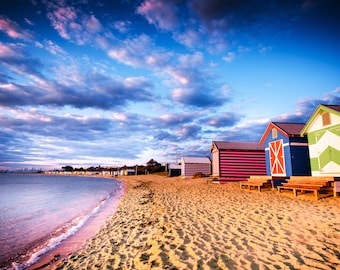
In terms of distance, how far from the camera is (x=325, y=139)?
11.9 metres

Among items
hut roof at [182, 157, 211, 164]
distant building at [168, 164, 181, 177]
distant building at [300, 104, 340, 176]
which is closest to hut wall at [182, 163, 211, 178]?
hut roof at [182, 157, 211, 164]

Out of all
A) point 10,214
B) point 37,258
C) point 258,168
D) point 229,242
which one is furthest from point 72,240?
point 258,168

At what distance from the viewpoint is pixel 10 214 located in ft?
44.5

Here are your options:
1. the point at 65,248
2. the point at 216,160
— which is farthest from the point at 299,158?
the point at 65,248

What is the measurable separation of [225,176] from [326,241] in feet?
57.5

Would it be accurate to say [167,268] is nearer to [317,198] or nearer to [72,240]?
[72,240]

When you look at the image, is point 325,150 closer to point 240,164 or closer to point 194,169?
point 240,164

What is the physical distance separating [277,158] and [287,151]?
1.47m

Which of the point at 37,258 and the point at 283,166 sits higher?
the point at 283,166

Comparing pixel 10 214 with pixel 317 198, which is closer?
pixel 317 198

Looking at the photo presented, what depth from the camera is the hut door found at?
15742 mm

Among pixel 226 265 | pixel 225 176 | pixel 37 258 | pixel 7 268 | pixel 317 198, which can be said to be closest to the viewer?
pixel 226 265

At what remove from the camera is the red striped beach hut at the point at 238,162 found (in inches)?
873

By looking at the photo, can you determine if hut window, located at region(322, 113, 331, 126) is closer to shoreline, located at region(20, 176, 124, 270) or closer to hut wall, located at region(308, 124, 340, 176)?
hut wall, located at region(308, 124, 340, 176)
